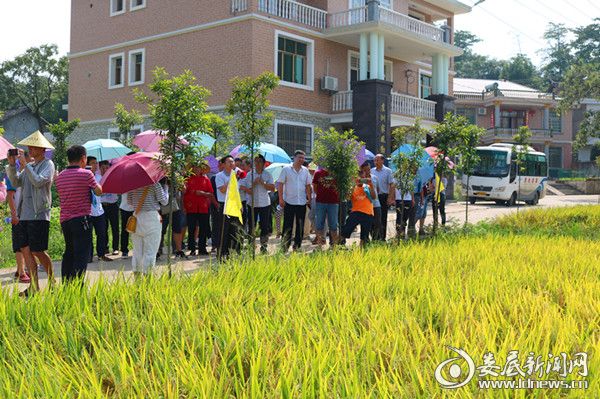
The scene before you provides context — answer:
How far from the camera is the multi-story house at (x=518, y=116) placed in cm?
5216

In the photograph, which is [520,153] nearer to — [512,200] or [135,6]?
[512,200]

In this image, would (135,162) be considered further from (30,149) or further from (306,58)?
(306,58)

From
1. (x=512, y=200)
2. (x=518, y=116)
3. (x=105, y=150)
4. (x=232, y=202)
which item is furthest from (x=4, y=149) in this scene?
(x=518, y=116)

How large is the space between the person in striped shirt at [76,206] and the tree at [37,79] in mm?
40385

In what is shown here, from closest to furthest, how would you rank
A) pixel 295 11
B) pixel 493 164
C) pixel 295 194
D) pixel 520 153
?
pixel 295 194
pixel 520 153
pixel 295 11
pixel 493 164

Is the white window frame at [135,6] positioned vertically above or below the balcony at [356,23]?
above

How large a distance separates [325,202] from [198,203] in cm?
222

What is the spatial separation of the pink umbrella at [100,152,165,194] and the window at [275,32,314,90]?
16.5 m

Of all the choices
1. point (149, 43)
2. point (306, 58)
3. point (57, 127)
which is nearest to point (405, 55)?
point (306, 58)

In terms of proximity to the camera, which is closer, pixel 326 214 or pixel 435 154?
pixel 326 214

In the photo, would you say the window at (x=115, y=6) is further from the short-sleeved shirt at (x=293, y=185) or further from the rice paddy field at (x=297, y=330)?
the rice paddy field at (x=297, y=330)

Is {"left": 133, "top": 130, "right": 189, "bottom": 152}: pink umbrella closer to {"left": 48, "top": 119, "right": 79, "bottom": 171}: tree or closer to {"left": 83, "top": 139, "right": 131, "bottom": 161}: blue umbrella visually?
{"left": 83, "top": 139, "right": 131, "bottom": 161}: blue umbrella

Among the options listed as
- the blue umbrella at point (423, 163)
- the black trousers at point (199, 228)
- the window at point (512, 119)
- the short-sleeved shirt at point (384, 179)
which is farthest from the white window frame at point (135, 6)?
the window at point (512, 119)

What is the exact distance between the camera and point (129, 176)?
734cm
